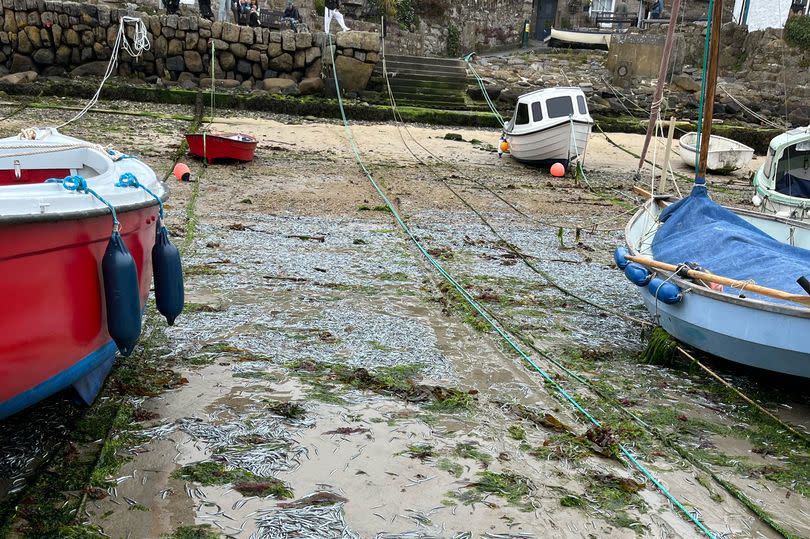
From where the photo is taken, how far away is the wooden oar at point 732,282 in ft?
17.1

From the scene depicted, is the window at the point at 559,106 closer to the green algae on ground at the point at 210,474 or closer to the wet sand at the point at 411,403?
the wet sand at the point at 411,403

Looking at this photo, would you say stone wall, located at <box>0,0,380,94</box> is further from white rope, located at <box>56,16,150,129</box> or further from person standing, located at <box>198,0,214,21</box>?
person standing, located at <box>198,0,214,21</box>

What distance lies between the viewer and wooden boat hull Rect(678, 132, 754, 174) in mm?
17672

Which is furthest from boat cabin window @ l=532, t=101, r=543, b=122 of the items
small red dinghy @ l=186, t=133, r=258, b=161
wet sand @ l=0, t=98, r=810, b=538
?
wet sand @ l=0, t=98, r=810, b=538

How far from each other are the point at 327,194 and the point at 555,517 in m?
8.78

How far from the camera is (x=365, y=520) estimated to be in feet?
12.0

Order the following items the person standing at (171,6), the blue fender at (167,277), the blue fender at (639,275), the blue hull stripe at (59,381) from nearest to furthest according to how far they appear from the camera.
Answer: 1. the blue hull stripe at (59,381)
2. the blue fender at (167,277)
3. the blue fender at (639,275)
4. the person standing at (171,6)

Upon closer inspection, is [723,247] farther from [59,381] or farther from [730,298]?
[59,381]

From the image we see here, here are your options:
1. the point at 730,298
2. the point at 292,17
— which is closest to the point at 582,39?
the point at 292,17

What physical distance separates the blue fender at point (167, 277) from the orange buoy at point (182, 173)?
7481 millimetres

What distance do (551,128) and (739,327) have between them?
35.2ft

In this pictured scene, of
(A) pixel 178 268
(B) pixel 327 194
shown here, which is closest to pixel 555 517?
(A) pixel 178 268

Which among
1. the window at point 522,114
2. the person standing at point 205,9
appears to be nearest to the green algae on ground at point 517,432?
the window at point 522,114

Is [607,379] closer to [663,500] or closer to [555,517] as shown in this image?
[663,500]
